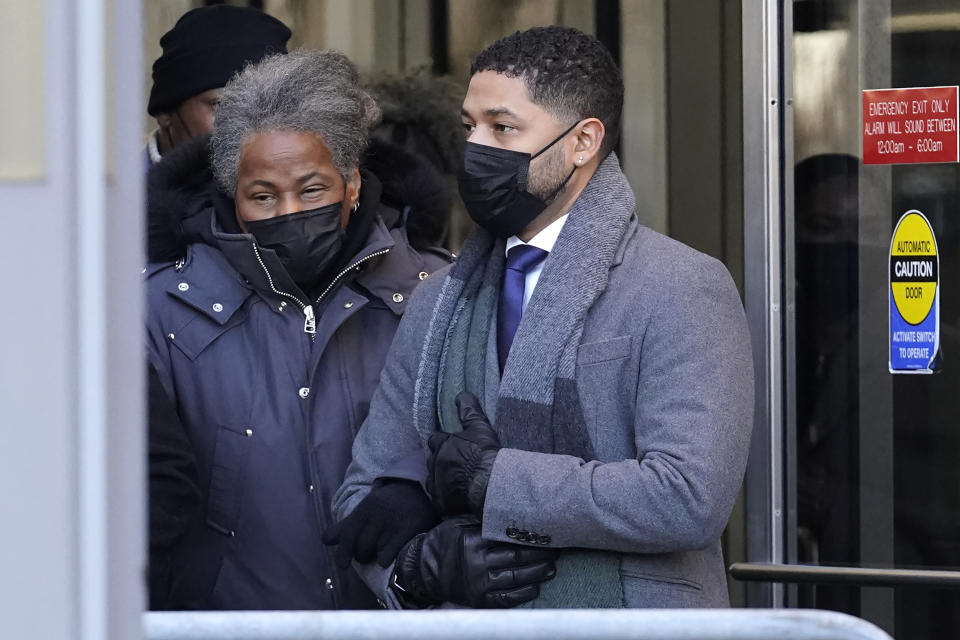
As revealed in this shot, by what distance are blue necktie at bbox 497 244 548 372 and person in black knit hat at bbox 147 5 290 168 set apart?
1307mm

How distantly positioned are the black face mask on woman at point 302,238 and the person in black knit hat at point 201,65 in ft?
2.88

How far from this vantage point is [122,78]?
1.02 metres

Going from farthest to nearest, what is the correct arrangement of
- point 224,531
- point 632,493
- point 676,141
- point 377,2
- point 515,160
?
point 377,2 → point 676,141 → point 224,531 → point 515,160 → point 632,493

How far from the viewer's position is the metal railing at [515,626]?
1.22 metres

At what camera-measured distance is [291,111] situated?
113 inches

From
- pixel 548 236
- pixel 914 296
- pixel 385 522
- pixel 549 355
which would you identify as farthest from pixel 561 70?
pixel 914 296

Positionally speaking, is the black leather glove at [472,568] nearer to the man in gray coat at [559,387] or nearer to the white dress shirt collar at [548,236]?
the man in gray coat at [559,387]

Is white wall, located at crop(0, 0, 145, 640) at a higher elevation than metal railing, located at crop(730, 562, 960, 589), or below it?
higher

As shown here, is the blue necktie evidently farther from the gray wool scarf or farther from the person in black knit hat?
the person in black knit hat

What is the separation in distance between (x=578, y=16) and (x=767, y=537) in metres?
1.54

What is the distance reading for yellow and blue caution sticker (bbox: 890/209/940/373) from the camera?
3434mm

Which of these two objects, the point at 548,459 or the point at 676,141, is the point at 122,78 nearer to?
the point at 548,459

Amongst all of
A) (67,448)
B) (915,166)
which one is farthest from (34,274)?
(915,166)

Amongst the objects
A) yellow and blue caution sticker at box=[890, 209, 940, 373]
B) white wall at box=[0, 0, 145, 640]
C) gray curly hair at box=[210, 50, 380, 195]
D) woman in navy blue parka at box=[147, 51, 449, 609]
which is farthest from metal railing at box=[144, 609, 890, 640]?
yellow and blue caution sticker at box=[890, 209, 940, 373]
